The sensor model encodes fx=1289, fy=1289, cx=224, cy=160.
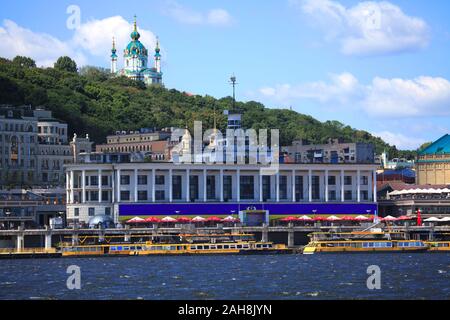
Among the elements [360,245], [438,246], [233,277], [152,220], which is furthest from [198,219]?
[233,277]

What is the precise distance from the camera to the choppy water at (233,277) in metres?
90.0

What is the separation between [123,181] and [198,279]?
2476 inches

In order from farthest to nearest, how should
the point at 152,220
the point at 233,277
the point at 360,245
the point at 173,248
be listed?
the point at 152,220 → the point at 360,245 → the point at 173,248 → the point at 233,277

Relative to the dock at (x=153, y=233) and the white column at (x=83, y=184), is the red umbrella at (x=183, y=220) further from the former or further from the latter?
the white column at (x=83, y=184)

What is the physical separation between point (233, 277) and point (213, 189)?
65164 millimetres

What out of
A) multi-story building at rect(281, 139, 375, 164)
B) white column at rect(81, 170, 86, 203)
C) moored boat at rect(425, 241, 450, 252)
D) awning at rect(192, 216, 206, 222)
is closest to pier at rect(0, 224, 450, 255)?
awning at rect(192, 216, 206, 222)

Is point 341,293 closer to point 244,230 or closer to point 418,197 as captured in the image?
point 244,230

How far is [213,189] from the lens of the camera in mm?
170375

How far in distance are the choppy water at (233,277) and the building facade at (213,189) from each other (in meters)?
28.2

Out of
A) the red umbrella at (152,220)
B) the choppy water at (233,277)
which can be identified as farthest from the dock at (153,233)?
the choppy water at (233,277)

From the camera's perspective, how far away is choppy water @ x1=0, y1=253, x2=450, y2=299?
9000 centimetres

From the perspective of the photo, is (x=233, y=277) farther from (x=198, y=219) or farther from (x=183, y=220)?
(x=198, y=219)
